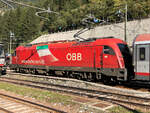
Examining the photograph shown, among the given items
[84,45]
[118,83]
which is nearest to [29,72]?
[84,45]

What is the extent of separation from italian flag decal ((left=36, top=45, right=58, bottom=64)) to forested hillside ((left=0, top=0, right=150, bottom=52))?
3153 cm

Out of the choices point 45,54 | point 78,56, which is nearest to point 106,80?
point 78,56

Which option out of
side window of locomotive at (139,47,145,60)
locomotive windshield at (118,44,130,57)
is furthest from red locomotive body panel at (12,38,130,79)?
side window of locomotive at (139,47,145,60)

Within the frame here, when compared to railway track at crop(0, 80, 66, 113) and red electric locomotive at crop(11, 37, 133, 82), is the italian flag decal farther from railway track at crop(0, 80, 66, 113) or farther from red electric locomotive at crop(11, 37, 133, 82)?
railway track at crop(0, 80, 66, 113)

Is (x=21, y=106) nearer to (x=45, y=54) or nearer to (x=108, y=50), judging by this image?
(x=108, y=50)

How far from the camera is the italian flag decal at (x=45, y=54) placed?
20.3m

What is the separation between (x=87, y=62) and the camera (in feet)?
54.4

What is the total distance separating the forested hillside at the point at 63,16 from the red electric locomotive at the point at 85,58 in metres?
31.9

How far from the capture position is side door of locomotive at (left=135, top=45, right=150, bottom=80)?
12.3 metres

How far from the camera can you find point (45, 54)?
21.2 meters

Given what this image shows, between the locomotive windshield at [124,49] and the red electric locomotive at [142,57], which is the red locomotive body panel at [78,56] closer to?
the locomotive windshield at [124,49]

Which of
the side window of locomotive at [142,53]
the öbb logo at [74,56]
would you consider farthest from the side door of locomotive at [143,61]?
the öbb logo at [74,56]

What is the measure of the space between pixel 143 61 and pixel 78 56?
21.1ft

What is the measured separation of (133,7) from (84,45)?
1581 inches
